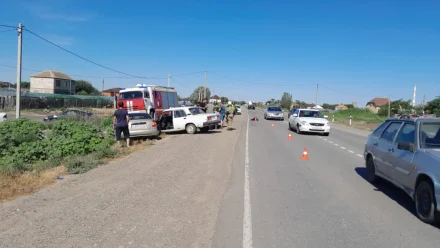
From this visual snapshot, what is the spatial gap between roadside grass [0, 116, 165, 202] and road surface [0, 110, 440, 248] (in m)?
0.52

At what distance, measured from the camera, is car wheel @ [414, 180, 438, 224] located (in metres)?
5.51

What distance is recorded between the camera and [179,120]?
70.0ft

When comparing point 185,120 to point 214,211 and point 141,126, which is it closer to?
point 141,126

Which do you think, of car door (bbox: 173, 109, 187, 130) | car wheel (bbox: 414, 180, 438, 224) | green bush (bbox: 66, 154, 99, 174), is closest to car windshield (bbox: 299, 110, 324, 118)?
car door (bbox: 173, 109, 187, 130)

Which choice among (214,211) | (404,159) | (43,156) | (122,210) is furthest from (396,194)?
(43,156)

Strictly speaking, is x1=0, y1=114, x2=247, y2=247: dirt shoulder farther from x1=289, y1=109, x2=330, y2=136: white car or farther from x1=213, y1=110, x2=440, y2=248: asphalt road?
x1=289, y1=109, x2=330, y2=136: white car

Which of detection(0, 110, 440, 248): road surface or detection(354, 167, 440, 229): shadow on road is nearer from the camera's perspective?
detection(0, 110, 440, 248): road surface

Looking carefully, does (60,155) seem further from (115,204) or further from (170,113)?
(170,113)

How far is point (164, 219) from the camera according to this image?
568cm

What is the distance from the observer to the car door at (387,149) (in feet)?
24.2

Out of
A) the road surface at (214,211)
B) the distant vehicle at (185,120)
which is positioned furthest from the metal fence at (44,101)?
the road surface at (214,211)

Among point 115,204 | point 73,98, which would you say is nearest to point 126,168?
point 115,204

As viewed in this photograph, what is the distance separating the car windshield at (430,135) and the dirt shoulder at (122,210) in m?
3.68

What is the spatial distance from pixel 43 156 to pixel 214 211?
7.75 m
